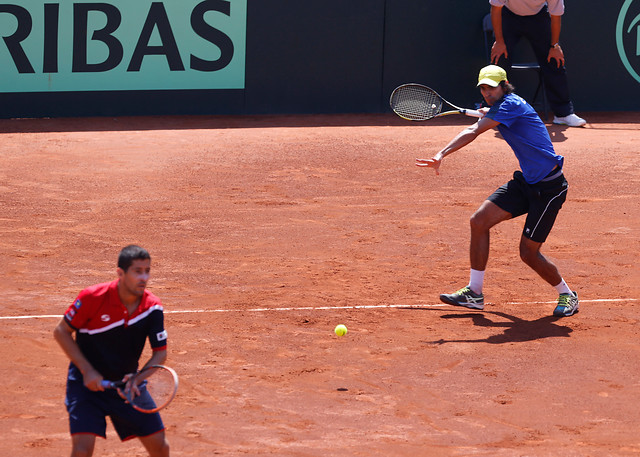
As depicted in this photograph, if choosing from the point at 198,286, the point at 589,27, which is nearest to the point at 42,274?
the point at 198,286

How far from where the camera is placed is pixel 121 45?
15859 mm

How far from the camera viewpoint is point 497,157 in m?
14.3

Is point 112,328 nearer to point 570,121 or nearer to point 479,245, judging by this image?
point 479,245

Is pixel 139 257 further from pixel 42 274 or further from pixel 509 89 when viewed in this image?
pixel 42 274

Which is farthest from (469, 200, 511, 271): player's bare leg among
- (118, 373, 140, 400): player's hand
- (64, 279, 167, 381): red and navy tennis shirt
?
(118, 373, 140, 400): player's hand

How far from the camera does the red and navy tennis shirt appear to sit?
16.5ft

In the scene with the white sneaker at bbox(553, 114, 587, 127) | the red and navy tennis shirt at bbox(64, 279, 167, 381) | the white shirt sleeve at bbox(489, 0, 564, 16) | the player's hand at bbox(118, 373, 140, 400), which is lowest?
the white sneaker at bbox(553, 114, 587, 127)

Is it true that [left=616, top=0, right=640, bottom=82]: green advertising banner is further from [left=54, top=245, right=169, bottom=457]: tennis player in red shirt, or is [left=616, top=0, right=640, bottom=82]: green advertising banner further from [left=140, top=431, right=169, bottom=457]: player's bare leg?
[left=140, top=431, right=169, bottom=457]: player's bare leg

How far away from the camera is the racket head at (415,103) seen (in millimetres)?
10578

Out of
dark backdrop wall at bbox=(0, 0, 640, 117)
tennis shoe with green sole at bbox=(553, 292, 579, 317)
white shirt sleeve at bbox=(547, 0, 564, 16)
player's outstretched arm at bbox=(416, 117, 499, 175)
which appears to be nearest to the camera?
player's outstretched arm at bbox=(416, 117, 499, 175)

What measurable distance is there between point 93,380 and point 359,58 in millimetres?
12222

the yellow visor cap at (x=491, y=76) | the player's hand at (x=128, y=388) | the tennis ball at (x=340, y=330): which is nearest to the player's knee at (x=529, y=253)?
the yellow visor cap at (x=491, y=76)

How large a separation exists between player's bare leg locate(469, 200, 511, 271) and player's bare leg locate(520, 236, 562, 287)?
11.5 inches

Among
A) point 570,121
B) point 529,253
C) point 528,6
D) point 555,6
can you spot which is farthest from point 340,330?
point 570,121
